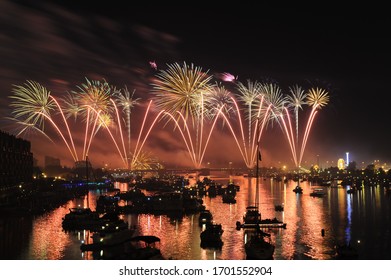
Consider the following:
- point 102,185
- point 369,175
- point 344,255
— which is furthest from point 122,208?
point 369,175

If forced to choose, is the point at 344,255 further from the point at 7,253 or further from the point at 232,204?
the point at 232,204

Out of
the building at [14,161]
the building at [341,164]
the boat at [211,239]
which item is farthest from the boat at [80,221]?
the building at [341,164]

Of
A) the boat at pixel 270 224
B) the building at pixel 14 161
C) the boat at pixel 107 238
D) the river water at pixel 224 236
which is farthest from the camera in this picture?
the building at pixel 14 161

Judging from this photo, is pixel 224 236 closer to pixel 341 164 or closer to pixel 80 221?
pixel 80 221

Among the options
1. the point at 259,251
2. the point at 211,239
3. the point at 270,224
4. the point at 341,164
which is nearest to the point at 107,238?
the point at 211,239

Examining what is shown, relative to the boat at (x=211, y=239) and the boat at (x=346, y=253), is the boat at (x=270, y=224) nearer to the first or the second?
the boat at (x=211, y=239)

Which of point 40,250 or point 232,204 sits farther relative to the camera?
point 232,204

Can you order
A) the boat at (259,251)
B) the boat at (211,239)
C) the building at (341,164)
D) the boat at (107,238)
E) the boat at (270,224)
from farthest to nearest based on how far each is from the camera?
the building at (341,164) < the boat at (270,224) < the boat at (211,239) < the boat at (107,238) < the boat at (259,251)

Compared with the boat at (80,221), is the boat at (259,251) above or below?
below

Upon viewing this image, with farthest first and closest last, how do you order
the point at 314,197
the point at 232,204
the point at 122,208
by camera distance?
the point at 314,197, the point at 232,204, the point at 122,208
